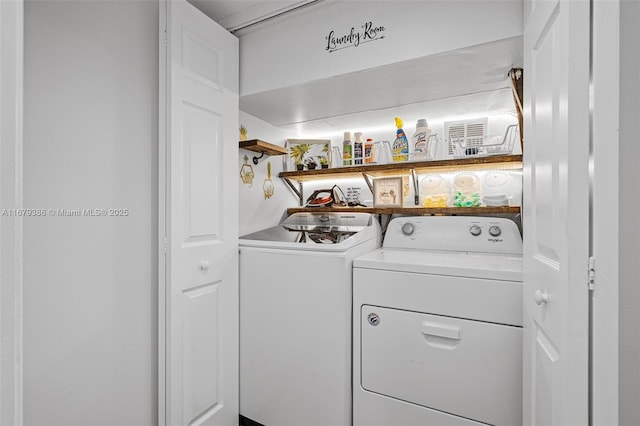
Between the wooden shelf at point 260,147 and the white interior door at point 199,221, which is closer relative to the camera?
the white interior door at point 199,221

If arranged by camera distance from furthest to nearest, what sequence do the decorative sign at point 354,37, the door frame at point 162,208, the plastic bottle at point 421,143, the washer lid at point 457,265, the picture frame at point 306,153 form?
the picture frame at point 306,153, the plastic bottle at point 421,143, the decorative sign at point 354,37, the door frame at point 162,208, the washer lid at point 457,265

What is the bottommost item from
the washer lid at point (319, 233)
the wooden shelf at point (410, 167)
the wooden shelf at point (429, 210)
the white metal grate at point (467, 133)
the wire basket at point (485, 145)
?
the washer lid at point (319, 233)

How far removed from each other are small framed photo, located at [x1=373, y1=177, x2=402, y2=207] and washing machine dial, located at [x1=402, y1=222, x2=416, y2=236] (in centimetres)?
14

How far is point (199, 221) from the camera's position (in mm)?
1590

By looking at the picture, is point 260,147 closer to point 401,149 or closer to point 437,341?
point 401,149

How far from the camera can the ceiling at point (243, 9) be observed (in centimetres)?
168

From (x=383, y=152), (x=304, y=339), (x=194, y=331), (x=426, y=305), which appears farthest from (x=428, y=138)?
(x=194, y=331)

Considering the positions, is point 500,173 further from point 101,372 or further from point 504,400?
point 101,372

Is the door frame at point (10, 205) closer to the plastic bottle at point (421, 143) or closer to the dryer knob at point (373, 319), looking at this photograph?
the dryer knob at point (373, 319)

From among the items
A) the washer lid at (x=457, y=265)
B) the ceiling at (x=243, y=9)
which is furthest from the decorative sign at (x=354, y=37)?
the washer lid at (x=457, y=265)

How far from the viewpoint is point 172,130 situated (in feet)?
4.73

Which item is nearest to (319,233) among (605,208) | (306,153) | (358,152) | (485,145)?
(358,152)

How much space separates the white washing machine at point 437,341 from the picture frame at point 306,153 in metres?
1.04

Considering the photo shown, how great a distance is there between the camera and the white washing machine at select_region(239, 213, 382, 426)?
151 cm
